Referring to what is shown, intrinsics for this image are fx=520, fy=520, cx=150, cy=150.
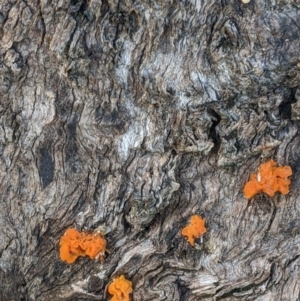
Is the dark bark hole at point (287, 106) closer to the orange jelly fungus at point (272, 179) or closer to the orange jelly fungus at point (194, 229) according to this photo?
the orange jelly fungus at point (272, 179)

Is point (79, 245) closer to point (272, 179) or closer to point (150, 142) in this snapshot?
point (150, 142)

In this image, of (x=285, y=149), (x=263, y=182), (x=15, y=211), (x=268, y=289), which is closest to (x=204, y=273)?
(x=268, y=289)

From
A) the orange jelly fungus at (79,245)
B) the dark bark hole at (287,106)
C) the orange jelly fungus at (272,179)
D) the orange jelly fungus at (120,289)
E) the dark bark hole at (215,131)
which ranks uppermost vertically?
the dark bark hole at (287,106)

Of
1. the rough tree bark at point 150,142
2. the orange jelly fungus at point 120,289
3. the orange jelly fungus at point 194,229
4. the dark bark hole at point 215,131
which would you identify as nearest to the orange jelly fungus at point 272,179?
the rough tree bark at point 150,142

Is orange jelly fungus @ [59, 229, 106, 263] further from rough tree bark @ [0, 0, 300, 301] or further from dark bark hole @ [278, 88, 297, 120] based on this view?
dark bark hole @ [278, 88, 297, 120]

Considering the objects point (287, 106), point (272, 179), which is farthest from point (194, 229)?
point (287, 106)

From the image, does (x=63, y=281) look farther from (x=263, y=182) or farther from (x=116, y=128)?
(x=263, y=182)
